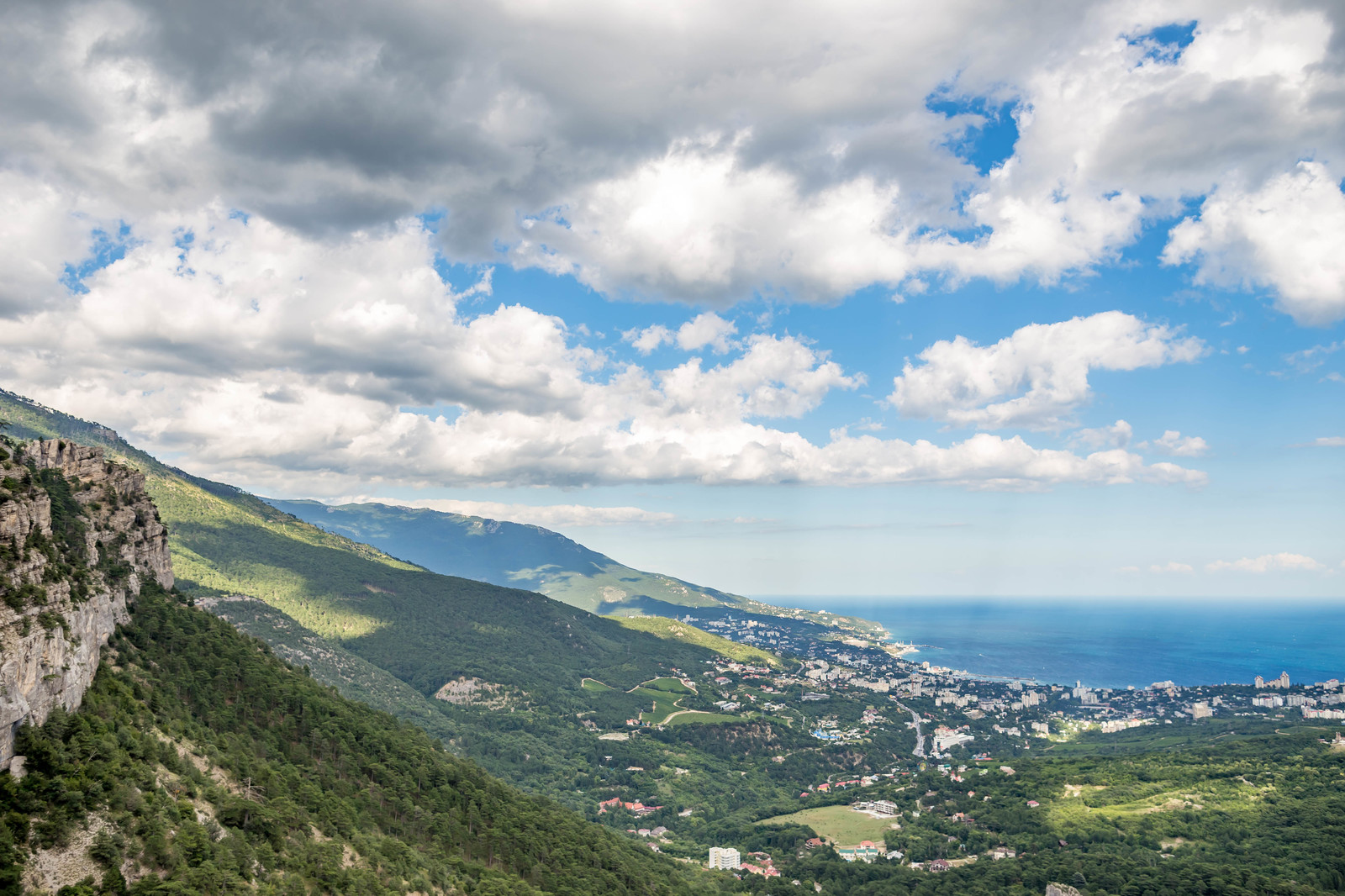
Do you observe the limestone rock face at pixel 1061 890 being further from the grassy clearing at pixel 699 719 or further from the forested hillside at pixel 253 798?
the grassy clearing at pixel 699 719

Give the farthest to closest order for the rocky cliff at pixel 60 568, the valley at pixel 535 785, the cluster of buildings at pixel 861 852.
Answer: the cluster of buildings at pixel 861 852 < the valley at pixel 535 785 < the rocky cliff at pixel 60 568

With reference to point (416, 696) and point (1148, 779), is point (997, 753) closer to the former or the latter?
point (1148, 779)

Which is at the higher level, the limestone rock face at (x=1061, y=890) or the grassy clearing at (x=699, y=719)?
the limestone rock face at (x=1061, y=890)

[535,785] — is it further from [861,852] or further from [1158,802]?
[1158,802]

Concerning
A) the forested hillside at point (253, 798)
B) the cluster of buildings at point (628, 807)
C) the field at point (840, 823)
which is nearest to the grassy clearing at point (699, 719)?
the cluster of buildings at point (628, 807)

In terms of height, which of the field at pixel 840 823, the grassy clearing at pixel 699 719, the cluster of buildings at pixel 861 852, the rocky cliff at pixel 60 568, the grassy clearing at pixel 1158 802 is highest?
the rocky cliff at pixel 60 568

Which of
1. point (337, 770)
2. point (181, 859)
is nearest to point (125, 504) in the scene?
point (337, 770)
